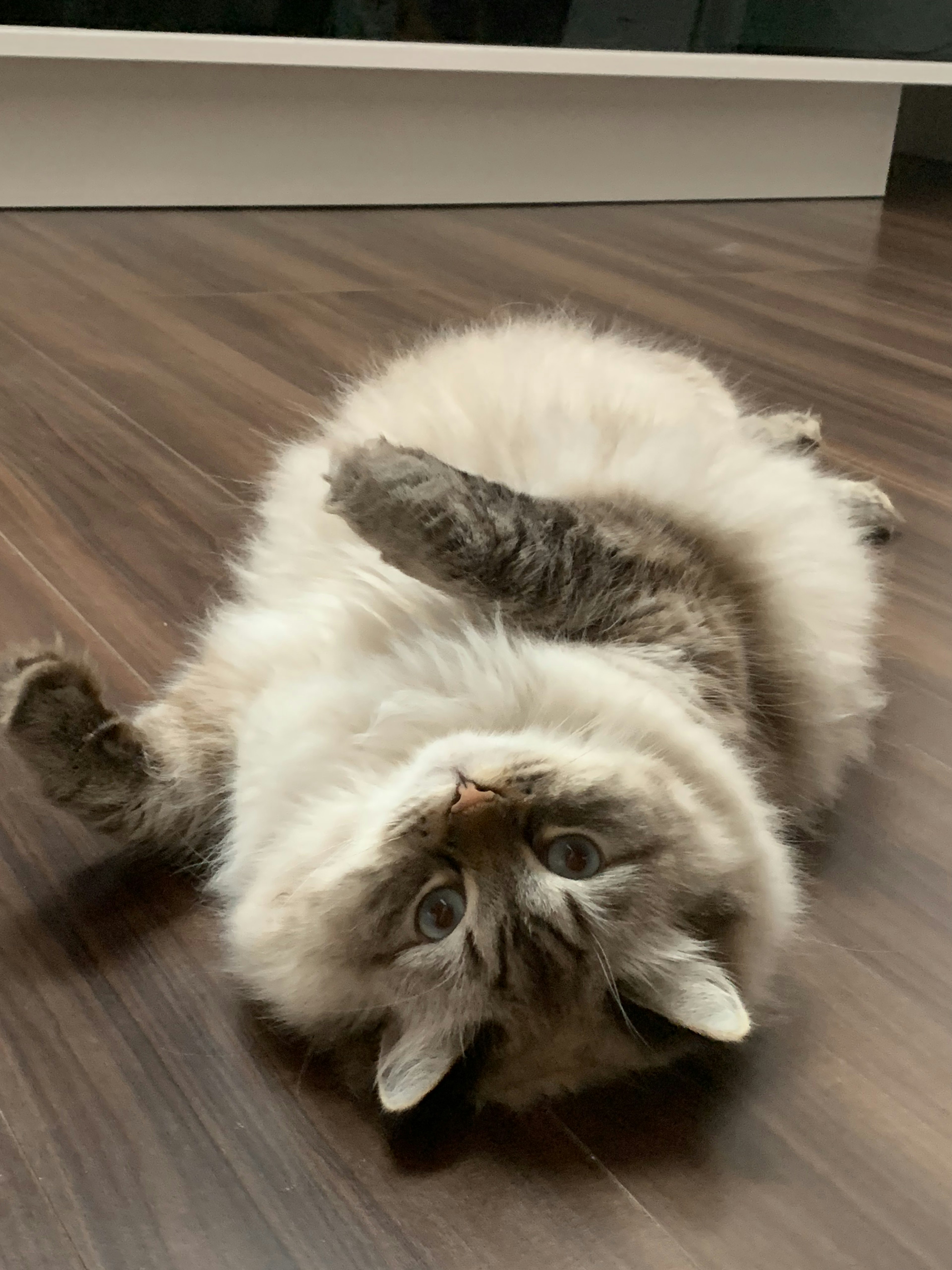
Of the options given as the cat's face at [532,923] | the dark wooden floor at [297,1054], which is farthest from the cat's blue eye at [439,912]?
the dark wooden floor at [297,1054]

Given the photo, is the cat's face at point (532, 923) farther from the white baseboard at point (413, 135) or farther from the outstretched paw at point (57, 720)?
the white baseboard at point (413, 135)

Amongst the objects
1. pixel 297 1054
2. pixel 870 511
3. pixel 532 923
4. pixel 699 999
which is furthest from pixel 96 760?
pixel 870 511

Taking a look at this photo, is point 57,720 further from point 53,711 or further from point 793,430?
point 793,430

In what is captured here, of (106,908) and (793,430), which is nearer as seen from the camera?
(106,908)

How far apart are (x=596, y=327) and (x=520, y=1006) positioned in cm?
191

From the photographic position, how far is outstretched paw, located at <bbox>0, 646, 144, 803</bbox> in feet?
3.52

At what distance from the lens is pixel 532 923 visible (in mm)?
926

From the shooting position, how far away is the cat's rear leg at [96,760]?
108 centimetres

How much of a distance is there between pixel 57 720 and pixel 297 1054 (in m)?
0.36

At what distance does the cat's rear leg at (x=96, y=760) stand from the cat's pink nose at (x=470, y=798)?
337 mm

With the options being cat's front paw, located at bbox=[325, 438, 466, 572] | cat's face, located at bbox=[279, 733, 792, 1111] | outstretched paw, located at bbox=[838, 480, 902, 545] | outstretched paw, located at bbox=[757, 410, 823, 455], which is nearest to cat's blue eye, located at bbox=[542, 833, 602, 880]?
cat's face, located at bbox=[279, 733, 792, 1111]

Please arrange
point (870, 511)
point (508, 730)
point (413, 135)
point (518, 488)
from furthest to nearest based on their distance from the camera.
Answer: point (413, 135) → point (870, 511) → point (518, 488) → point (508, 730)

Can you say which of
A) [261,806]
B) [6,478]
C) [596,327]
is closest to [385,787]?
[261,806]

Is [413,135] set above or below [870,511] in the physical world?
above
